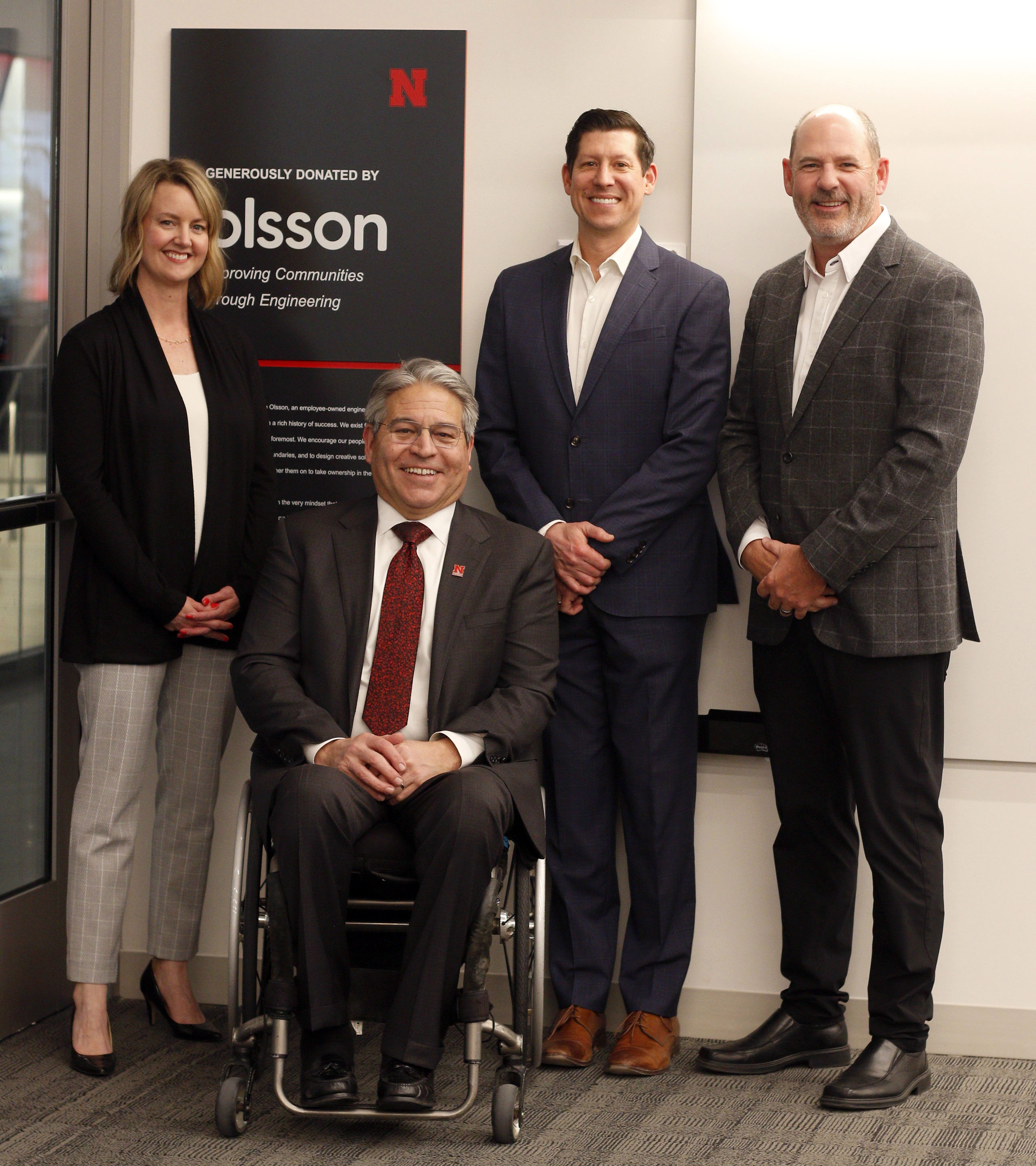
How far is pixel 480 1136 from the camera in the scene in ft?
8.90

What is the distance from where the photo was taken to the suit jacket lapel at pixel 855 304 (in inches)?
112

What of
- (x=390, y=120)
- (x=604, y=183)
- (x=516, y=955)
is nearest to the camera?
(x=516, y=955)

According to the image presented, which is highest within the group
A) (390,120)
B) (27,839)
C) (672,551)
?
(390,120)

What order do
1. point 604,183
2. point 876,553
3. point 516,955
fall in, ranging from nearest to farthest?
point 516,955 < point 876,553 < point 604,183

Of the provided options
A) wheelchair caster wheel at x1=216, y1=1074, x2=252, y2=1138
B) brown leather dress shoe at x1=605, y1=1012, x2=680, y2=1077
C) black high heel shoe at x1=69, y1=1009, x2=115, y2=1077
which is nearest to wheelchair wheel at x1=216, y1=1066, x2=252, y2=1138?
wheelchair caster wheel at x1=216, y1=1074, x2=252, y2=1138

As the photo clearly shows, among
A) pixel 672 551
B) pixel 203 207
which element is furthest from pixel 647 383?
pixel 203 207

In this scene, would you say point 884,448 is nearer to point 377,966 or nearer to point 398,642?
point 398,642

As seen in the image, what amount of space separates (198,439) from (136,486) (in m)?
0.18

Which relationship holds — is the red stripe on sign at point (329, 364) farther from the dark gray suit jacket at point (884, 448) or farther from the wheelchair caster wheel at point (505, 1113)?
the wheelchair caster wheel at point (505, 1113)

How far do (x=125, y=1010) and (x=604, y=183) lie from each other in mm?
2369

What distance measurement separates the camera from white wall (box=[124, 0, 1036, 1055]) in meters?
3.22

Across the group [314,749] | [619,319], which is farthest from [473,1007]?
[619,319]

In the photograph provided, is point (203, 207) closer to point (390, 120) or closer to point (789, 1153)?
point (390, 120)

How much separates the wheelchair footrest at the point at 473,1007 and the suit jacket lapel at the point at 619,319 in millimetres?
1328
